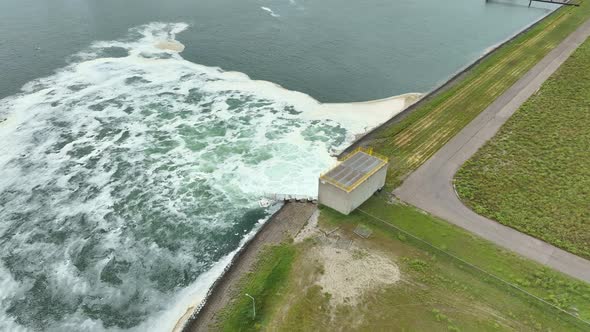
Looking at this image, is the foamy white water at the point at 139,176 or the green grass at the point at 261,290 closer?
the green grass at the point at 261,290

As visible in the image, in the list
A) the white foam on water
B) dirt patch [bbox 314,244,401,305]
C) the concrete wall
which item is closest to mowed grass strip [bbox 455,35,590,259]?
the concrete wall

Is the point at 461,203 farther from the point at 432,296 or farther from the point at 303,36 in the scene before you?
the point at 303,36

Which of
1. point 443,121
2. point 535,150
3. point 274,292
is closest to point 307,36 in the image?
point 443,121

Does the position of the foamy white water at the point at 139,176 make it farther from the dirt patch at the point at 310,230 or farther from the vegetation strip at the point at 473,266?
the vegetation strip at the point at 473,266

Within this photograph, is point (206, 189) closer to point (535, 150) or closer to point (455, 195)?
point (455, 195)

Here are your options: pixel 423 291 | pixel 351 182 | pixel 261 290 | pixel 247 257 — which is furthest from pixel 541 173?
pixel 261 290

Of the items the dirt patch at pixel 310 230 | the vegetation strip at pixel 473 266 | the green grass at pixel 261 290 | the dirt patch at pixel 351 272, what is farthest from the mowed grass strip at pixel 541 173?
the green grass at pixel 261 290
